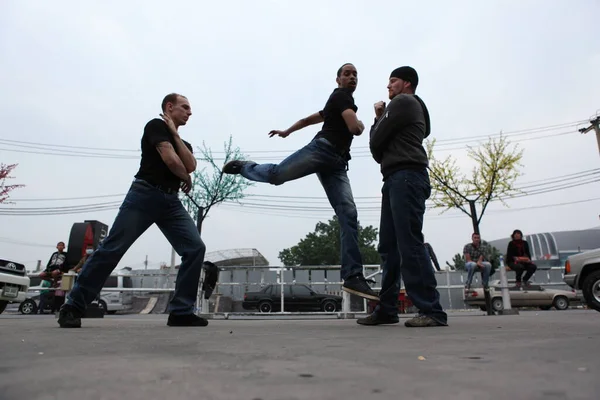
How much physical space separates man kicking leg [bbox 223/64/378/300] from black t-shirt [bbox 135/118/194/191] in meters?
0.69

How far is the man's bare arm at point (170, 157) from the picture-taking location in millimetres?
3254

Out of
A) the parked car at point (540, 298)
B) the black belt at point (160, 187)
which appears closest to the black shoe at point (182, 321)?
the black belt at point (160, 187)

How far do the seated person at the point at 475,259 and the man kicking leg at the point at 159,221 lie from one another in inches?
275

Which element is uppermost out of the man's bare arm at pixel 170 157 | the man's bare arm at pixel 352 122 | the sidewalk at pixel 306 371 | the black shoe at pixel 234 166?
the man's bare arm at pixel 352 122

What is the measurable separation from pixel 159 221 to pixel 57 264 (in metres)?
8.80

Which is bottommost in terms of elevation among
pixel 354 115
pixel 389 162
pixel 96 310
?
pixel 96 310

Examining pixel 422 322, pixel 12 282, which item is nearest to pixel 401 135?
pixel 422 322

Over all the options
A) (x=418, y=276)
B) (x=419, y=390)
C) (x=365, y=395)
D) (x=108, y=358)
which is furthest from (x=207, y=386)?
(x=418, y=276)

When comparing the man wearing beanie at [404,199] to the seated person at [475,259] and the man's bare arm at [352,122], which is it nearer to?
the man's bare arm at [352,122]

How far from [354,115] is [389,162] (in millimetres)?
484

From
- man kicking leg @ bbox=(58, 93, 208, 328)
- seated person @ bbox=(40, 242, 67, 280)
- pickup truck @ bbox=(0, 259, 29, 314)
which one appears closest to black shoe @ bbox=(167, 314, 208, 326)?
man kicking leg @ bbox=(58, 93, 208, 328)

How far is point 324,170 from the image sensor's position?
3.61 m

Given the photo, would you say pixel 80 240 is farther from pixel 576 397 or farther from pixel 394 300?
pixel 576 397

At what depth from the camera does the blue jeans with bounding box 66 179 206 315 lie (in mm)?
3186
